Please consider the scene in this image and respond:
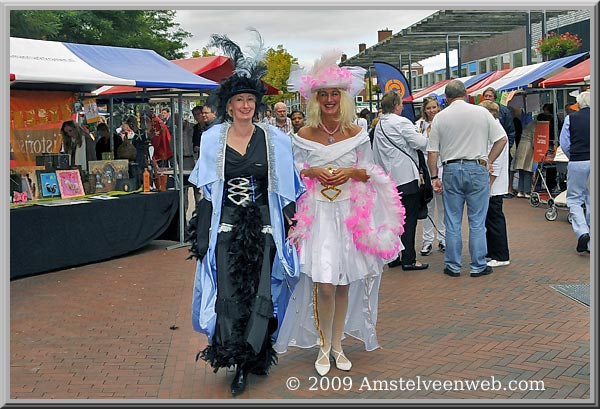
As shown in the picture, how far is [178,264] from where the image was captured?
30.5 ft

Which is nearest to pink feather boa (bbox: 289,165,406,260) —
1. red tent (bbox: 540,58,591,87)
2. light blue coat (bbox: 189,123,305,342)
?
light blue coat (bbox: 189,123,305,342)

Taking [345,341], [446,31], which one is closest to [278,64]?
→ [446,31]

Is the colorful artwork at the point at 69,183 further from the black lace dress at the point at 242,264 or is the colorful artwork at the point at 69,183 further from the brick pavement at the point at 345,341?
the black lace dress at the point at 242,264

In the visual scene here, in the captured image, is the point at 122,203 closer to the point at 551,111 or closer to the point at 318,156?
the point at 318,156

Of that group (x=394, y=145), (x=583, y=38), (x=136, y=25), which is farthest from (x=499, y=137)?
(x=136, y=25)

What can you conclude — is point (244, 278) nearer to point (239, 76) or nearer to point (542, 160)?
point (239, 76)

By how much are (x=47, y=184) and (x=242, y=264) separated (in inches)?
209

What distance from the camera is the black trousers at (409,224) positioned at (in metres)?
8.25

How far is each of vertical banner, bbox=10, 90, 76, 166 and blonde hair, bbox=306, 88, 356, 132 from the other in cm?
582

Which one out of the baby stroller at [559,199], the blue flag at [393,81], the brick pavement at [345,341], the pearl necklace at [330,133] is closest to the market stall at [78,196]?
the brick pavement at [345,341]

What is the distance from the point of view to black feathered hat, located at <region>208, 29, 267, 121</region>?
16.0 ft

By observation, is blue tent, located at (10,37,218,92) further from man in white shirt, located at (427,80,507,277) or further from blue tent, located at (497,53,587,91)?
blue tent, located at (497,53,587,91)

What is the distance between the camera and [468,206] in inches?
315

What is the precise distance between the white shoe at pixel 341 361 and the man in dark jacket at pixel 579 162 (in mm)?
4787
